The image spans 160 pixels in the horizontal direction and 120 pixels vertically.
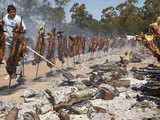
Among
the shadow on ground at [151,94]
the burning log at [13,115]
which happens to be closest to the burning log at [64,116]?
the burning log at [13,115]

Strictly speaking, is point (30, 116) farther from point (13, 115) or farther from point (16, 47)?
point (16, 47)

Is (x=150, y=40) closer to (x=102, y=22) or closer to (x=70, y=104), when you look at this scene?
(x=70, y=104)

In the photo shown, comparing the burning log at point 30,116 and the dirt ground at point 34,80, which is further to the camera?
the dirt ground at point 34,80

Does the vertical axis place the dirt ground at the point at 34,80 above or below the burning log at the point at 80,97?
below

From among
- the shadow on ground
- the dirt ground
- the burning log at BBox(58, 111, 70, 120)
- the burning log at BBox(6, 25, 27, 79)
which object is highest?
the burning log at BBox(6, 25, 27, 79)

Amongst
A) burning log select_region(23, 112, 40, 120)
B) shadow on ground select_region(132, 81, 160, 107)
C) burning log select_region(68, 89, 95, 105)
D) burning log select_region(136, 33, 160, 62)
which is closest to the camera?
burning log select_region(23, 112, 40, 120)

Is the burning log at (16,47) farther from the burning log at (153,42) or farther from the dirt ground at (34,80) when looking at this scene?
the burning log at (153,42)

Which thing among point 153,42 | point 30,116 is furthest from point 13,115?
point 153,42

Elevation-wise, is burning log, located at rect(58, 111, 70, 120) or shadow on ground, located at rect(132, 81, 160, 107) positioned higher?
shadow on ground, located at rect(132, 81, 160, 107)

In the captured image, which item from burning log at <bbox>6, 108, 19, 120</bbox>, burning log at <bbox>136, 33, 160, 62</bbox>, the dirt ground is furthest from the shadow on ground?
burning log at <bbox>6, 108, 19, 120</bbox>

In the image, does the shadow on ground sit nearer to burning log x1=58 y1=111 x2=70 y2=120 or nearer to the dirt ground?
burning log x1=58 y1=111 x2=70 y2=120

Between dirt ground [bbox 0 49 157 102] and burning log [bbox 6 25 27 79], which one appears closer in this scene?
burning log [bbox 6 25 27 79]

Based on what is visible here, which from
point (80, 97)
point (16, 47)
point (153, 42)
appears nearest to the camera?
point (153, 42)

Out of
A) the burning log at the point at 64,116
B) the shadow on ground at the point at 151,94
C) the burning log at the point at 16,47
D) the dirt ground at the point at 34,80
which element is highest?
the burning log at the point at 16,47
